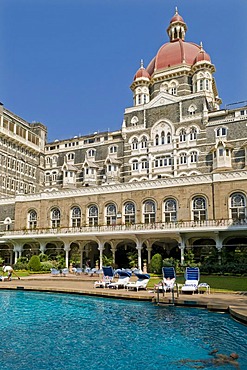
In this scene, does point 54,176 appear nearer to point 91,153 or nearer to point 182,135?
point 91,153

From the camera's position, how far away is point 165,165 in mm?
41844

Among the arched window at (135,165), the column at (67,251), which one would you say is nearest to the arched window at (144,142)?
the arched window at (135,165)

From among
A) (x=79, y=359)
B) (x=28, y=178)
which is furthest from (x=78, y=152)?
(x=79, y=359)

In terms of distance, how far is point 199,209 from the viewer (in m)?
29.7

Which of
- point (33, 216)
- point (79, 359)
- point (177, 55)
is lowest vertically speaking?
point (79, 359)

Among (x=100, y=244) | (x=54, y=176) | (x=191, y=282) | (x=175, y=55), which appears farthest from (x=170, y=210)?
(x=175, y=55)

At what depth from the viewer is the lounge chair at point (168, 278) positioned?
50.1 feet

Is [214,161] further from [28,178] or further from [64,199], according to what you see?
[28,178]

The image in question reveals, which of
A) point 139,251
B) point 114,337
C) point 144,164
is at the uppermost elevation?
point 144,164

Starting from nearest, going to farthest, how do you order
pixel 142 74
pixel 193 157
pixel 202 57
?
pixel 193 157 < pixel 202 57 < pixel 142 74

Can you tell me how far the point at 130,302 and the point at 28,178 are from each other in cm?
3729

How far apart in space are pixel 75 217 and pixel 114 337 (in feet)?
85.2

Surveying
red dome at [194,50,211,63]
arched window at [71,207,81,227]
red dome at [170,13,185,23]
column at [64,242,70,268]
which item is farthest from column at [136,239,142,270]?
red dome at [170,13,185,23]

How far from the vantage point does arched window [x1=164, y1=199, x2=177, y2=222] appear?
3056 cm
